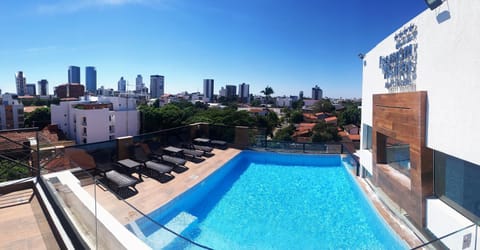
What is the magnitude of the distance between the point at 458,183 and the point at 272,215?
4.24 metres

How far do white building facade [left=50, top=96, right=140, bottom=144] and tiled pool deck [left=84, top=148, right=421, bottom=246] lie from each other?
42.2 m

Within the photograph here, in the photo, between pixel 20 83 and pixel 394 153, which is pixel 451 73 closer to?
pixel 394 153

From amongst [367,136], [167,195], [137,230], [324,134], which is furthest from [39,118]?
[367,136]

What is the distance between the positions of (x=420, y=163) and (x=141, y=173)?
26.7ft

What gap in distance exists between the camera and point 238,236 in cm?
568

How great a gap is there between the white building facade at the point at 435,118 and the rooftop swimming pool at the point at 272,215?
1.20 m

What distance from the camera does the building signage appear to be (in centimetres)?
547

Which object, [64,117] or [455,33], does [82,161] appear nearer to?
[455,33]

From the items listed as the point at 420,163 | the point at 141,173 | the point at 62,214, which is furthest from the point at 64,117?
the point at 420,163

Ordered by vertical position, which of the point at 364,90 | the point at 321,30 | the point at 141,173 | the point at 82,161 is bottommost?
the point at 141,173

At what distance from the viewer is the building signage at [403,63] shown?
18.0 ft

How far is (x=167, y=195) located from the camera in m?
6.77

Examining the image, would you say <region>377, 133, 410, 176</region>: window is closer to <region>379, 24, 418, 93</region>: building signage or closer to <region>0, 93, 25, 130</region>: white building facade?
<region>379, 24, 418, 93</region>: building signage

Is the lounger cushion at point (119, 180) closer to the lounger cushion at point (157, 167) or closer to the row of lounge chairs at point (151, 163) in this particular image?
the row of lounge chairs at point (151, 163)
